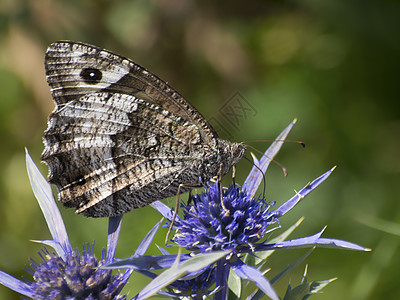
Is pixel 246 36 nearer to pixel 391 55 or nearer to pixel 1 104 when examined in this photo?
pixel 391 55

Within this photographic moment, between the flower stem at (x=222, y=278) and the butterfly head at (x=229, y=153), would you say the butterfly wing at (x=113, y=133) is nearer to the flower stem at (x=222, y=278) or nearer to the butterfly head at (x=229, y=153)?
the butterfly head at (x=229, y=153)

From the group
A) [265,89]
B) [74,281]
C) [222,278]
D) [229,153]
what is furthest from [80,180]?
[265,89]

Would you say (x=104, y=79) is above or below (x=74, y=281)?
above

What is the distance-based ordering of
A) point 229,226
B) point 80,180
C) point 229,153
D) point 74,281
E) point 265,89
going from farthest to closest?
point 265,89 < point 80,180 < point 229,153 < point 229,226 < point 74,281

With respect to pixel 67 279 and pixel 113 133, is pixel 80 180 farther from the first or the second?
pixel 67 279

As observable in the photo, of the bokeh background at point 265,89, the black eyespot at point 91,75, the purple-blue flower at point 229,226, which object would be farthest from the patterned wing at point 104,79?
the bokeh background at point 265,89

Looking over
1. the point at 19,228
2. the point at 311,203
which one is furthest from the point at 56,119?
the point at 311,203
